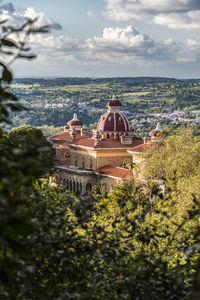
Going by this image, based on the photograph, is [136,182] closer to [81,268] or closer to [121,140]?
[121,140]

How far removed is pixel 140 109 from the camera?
196375 millimetres

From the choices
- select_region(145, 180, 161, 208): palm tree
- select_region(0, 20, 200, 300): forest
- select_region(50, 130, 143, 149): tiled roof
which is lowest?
select_region(145, 180, 161, 208): palm tree

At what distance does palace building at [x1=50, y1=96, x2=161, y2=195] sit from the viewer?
191ft

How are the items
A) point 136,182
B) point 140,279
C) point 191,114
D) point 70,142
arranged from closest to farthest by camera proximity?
point 140,279, point 136,182, point 70,142, point 191,114

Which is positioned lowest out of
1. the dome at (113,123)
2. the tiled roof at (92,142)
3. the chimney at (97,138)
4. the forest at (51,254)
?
the tiled roof at (92,142)

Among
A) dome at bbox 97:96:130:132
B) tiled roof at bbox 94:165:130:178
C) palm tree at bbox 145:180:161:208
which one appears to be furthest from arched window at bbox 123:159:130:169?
palm tree at bbox 145:180:161:208

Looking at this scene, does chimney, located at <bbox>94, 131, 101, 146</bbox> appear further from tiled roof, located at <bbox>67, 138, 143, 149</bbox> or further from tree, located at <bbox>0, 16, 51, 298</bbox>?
tree, located at <bbox>0, 16, 51, 298</bbox>

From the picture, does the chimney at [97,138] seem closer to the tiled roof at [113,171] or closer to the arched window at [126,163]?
the tiled roof at [113,171]

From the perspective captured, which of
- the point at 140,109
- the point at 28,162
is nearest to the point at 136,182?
the point at 28,162

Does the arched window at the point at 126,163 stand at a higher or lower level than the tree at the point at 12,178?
lower

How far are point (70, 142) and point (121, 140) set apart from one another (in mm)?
7930

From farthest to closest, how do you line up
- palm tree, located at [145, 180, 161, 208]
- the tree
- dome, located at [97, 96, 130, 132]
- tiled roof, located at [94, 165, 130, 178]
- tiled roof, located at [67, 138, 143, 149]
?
dome, located at [97, 96, 130, 132] → tiled roof, located at [67, 138, 143, 149] → tiled roof, located at [94, 165, 130, 178] → palm tree, located at [145, 180, 161, 208] → the tree

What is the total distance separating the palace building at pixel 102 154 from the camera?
58.2m

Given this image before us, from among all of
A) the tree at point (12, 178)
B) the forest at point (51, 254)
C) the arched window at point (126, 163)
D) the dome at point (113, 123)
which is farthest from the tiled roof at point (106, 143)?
the tree at point (12, 178)
